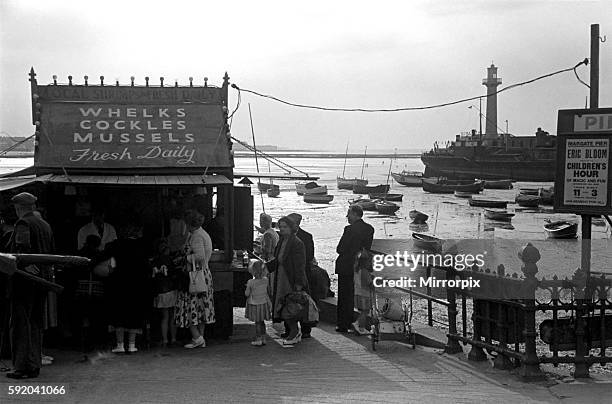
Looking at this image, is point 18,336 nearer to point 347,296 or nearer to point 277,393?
point 277,393

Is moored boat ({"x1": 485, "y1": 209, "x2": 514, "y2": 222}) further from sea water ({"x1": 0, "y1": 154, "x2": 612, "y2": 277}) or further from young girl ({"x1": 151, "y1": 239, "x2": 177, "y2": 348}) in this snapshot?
young girl ({"x1": 151, "y1": 239, "x2": 177, "y2": 348})

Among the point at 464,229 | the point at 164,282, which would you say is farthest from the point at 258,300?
the point at 464,229

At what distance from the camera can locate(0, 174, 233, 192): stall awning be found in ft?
27.7

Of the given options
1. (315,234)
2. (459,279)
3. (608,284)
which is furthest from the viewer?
(315,234)

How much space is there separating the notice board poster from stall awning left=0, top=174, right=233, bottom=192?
12.7 feet

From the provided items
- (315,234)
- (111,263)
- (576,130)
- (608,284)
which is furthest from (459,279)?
(315,234)

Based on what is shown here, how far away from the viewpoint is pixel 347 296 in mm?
9219

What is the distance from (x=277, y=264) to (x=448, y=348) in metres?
2.15

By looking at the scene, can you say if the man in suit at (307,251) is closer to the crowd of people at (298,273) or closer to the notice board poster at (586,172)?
the crowd of people at (298,273)

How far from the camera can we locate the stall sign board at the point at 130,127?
360 inches

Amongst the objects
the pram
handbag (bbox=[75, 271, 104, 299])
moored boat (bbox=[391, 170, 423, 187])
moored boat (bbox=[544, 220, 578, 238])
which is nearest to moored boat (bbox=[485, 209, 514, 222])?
moored boat (bbox=[544, 220, 578, 238])

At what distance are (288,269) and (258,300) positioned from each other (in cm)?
50

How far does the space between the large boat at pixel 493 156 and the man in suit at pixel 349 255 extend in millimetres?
75147

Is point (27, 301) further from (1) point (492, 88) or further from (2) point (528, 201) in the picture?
(1) point (492, 88)
